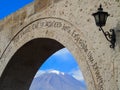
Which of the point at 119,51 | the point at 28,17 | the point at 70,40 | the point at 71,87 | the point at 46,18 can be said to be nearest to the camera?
the point at 119,51

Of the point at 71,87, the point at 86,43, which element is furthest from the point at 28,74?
the point at 71,87

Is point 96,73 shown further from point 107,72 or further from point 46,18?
point 46,18

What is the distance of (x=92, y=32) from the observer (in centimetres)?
671

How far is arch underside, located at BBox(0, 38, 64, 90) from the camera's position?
897cm

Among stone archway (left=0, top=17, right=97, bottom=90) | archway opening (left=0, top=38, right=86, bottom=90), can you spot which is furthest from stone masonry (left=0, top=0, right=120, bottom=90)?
archway opening (left=0, top=38, right=86, bottom=90)

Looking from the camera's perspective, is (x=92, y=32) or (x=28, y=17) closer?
(x=92, y=32)

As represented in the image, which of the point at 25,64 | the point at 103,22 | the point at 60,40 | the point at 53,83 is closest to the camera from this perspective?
the point at 103,22

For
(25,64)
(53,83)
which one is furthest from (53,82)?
(25,64)

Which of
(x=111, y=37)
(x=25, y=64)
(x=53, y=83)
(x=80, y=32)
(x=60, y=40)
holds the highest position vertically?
(x=53, y=83)

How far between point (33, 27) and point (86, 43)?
206 cm

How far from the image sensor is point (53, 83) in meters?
80.6

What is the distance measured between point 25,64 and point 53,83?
7133 cm

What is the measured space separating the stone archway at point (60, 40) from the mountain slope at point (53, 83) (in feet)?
203

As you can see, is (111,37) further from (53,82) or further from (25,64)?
(53,82)
